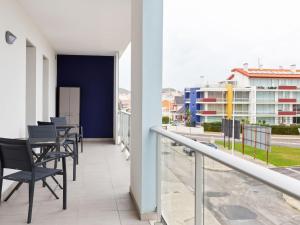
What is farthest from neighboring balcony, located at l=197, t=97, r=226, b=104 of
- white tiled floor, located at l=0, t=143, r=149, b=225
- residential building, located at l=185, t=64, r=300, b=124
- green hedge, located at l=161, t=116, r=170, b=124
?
white tiled floor, located at l=0, t=143, r=149, b=225

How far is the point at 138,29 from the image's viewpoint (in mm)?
3627

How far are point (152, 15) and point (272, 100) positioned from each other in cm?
202

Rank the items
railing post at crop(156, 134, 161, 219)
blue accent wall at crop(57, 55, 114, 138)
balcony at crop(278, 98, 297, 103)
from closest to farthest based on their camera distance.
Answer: balcony at crop(278, 98, 297, 103)
railing post at crop(156, 134, 161, 219)
blue accent wall at crop(57, 55, 114, 138)

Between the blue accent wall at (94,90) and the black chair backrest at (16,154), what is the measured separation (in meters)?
7.06

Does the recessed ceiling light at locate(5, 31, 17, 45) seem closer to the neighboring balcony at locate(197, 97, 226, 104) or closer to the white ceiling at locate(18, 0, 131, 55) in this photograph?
the white ceiling at locate(18, 0, 131, 55)

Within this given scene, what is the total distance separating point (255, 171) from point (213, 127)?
2.14 ft

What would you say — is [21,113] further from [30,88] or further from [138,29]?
[138,29]

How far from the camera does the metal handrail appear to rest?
1109mm

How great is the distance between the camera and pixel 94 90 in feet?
34.2

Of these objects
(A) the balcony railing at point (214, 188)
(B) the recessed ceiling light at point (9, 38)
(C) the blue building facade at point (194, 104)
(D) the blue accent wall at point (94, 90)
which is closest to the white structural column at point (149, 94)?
(A) the balcony railing at point (214, 188)

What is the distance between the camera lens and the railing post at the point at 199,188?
6.90 feet

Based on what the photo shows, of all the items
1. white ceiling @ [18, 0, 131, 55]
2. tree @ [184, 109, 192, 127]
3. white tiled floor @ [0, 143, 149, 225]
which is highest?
white ceiling @ [18, 0, 131, 55]

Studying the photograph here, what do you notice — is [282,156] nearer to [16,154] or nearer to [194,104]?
[194,104]

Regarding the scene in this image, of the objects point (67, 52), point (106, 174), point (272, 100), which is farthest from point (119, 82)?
point (272, 100)
